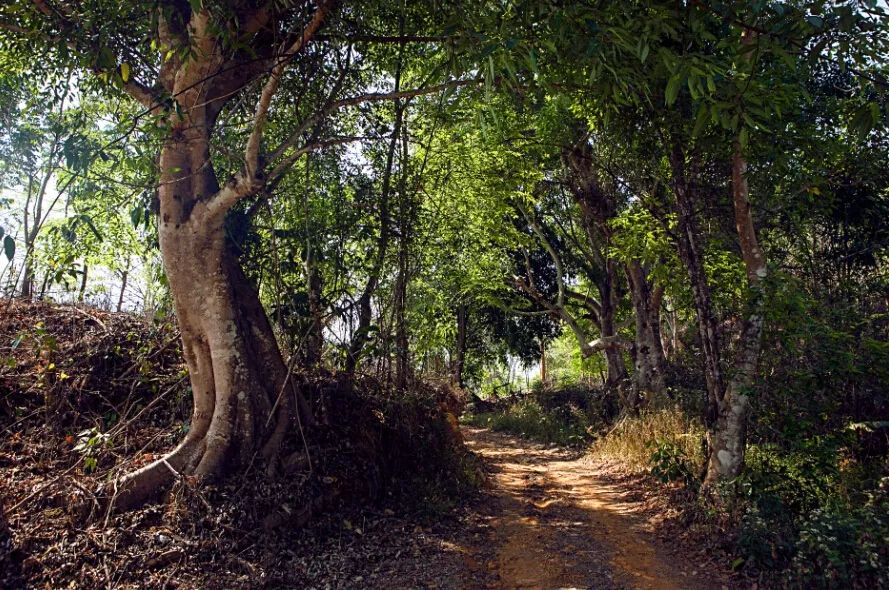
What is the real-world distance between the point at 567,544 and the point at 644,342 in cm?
752

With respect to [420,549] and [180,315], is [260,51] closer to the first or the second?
[180,315]

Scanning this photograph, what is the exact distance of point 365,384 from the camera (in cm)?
709

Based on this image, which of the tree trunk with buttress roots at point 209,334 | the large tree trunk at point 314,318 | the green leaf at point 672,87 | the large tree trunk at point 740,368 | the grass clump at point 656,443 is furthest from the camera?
the grass clump at point 656,443

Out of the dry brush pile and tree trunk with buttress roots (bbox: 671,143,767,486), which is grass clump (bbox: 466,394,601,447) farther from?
tree trunk with buttress roots (bbox: 671,143,767,486)

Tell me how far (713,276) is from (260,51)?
8.44m

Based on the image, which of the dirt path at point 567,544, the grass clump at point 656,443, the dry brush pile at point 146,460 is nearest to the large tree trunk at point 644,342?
the grass clump at point 656,443

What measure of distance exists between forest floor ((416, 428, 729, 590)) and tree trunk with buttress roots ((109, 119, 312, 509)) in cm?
230

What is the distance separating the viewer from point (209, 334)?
5.75 m

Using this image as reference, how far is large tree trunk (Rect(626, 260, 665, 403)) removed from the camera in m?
12.3

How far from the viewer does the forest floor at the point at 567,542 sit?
501 centimetres

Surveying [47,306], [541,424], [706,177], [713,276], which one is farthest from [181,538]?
[541,424]

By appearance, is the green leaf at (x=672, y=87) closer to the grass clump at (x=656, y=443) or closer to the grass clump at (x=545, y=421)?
the grass clump at (x=656, y=443)

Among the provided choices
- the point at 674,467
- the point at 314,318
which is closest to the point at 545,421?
the point at 674,467

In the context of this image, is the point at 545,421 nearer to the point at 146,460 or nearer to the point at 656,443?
the point at 656,443
